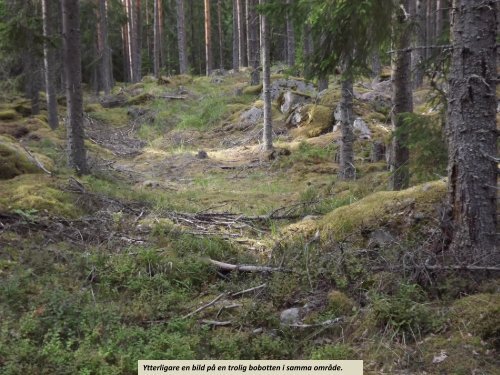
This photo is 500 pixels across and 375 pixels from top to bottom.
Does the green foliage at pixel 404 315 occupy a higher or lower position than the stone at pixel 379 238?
lower

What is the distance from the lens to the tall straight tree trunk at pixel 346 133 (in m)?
10.9

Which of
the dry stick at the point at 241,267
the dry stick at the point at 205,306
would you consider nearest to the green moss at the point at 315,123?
the dry stick at the point at 241,267

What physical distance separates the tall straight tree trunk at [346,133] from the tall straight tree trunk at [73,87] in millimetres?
5775

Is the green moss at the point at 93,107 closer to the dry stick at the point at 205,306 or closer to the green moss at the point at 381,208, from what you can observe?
the green moss at the point at 381,208

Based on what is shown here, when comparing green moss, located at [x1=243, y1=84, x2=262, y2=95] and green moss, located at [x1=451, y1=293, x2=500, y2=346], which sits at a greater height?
green moss, located at [x1=243, y1=84, x2=262, y2=95]

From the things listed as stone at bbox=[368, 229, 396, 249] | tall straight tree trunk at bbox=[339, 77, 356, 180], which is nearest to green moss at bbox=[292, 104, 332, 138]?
tall straight tree trunk at bbox=[339, 77, 356, 180]

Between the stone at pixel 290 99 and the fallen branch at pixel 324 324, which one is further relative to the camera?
the stone at pixel 290 99

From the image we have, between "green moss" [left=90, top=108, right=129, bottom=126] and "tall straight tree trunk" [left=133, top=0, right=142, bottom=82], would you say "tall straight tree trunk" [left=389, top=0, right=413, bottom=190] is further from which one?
"tall straight tree trunk" [left=133, top=0, right=142, bottom=82]

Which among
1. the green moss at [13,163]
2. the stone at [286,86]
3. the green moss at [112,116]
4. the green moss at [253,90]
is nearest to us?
the green moss at [13,163]

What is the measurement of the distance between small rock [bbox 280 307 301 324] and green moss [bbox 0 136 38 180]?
19.9 ft

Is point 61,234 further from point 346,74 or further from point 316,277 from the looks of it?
point 346,74

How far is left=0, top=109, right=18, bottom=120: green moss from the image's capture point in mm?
18700

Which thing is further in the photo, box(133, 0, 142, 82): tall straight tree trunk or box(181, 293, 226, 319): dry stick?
box(133, 0, 142, 82): tall straight tree trunk

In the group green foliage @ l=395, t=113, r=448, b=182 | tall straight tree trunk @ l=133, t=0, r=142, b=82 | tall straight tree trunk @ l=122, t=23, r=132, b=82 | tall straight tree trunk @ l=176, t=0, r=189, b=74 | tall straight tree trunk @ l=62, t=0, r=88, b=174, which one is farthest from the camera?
tall straight tree trunk @ l=122, t=23, r=132, b=82
